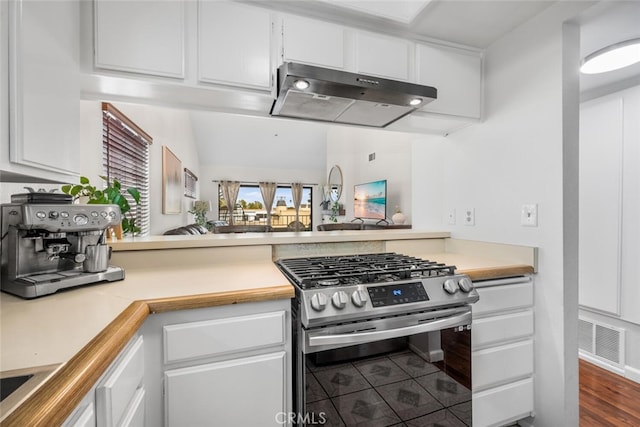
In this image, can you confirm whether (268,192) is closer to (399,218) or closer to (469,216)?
(399,218)

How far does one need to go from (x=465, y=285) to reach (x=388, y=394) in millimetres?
570

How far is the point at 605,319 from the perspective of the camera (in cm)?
217

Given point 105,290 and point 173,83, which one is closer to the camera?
point 105,290

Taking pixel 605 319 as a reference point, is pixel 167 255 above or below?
above

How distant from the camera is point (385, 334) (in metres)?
1.15

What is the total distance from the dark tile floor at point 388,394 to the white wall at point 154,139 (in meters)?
1.87

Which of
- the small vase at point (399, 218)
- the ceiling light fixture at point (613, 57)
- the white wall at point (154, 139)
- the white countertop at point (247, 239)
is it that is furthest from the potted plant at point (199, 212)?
the ceiling light fixture at point (613, 57)

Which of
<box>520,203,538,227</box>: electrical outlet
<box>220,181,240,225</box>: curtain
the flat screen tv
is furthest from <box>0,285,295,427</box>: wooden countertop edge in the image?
<box>220,181,240,225</box>: curtain

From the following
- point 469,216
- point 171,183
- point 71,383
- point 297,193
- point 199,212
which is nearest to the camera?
point 71,383

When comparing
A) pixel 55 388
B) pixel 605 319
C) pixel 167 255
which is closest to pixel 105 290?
pixel 167 255

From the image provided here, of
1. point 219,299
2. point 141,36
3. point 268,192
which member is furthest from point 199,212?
point 219,299

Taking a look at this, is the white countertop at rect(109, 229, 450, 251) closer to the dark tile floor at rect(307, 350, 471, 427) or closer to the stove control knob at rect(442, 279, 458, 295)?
the stove control knob at rect(442, 279, 458, 295)

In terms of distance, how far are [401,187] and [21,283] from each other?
375cm

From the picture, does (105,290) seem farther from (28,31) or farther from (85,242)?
(28,31)
